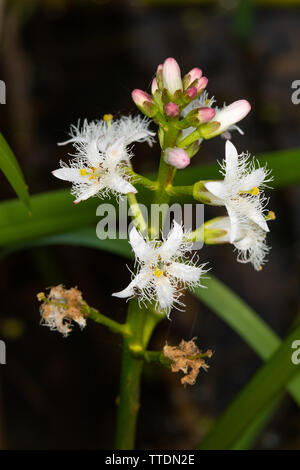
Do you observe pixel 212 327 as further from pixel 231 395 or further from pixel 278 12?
pixel 278 12

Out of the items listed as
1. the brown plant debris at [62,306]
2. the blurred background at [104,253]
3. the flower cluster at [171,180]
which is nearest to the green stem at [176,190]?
the flower cluster at [171,180]

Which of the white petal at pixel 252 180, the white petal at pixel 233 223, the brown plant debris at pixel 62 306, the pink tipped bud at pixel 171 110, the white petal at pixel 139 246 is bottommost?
the brown plant debris at pixel 62 306

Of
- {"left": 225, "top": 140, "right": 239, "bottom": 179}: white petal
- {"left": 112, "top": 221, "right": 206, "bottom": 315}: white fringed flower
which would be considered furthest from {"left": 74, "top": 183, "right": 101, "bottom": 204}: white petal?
{"left": 225, "top": 140, "right": 239, "bottom": 179}: white petal

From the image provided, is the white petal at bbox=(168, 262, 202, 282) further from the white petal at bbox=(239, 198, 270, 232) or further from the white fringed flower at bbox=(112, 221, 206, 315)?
the white petal at bbox=(239, 198, 270, 232)

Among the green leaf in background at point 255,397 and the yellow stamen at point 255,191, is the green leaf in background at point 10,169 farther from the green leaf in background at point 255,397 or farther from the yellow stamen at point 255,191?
the green leaf in background at point 255,397

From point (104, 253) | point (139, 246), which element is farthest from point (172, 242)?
point (104, 253)
